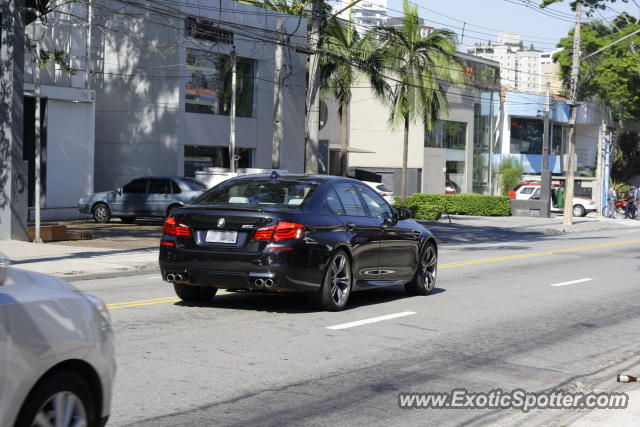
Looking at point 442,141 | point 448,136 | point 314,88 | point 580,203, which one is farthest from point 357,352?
point 448,136

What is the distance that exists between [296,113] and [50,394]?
110 feet

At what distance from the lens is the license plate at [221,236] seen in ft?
34.7

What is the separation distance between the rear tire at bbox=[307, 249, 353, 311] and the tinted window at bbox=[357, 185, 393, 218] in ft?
3.55

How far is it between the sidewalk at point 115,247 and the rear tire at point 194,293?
3.96 meters

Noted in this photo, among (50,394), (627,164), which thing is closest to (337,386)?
(50,394)

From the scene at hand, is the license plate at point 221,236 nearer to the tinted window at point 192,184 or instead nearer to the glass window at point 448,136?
the tinted window at point 192,184

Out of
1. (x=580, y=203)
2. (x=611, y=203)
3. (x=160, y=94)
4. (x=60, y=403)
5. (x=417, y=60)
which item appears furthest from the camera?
(x=580, y=203)

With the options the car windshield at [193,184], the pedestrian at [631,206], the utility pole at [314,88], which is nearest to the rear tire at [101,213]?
the car windshield at [193,184]

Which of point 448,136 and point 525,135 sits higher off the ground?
point 525,135

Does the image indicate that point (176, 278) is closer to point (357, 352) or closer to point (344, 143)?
point (357, 352)

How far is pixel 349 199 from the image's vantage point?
11906 millimetres

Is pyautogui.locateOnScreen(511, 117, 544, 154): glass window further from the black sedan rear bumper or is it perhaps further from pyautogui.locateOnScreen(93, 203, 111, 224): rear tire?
the black sedan rear bumper

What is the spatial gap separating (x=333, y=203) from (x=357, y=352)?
114 inches

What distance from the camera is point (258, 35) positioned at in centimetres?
3488
